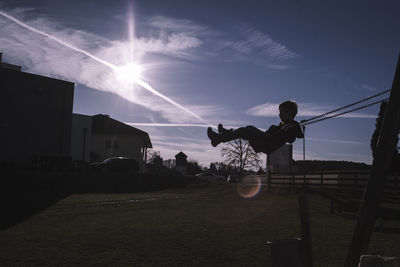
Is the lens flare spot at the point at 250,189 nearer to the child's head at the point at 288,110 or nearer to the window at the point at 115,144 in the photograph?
the child's head at the point at 288,110

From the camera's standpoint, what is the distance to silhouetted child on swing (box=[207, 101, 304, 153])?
14.3 ft

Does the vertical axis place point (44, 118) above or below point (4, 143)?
above

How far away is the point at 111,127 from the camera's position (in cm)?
4856

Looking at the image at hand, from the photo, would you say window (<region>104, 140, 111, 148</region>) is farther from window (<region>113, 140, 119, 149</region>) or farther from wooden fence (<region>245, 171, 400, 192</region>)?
wooden fence (<region>245, 171, 400, 192</region>)

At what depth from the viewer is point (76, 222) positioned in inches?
445

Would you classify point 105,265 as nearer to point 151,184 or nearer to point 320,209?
point 320,209

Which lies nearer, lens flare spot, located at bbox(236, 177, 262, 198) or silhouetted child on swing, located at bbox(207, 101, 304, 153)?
silhouetted child on swing, located at bbox(207, 101, 304, 153)

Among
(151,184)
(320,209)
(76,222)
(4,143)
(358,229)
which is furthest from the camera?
(151,184)

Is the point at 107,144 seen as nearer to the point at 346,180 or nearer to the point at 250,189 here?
the point at 250,189

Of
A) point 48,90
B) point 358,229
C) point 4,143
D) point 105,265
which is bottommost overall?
point 105,265

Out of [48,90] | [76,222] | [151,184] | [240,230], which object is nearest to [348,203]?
[240,230]

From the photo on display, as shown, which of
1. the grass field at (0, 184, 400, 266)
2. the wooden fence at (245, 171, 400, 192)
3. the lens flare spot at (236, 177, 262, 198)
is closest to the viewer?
the grass field at (0, 184, 400, 266)

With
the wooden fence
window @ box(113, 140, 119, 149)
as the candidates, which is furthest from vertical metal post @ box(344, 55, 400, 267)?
window @ box(113, 140, 119, 149)

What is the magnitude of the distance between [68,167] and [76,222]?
1813cm
